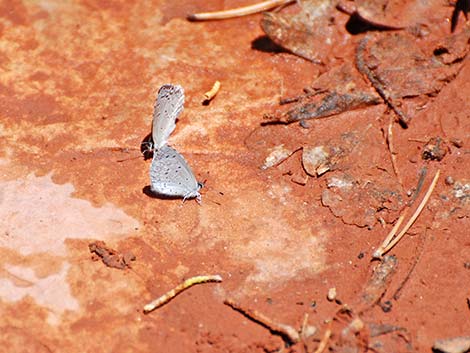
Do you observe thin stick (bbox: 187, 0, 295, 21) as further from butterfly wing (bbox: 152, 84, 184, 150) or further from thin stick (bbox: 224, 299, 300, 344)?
thin stick (bbox: 224, 299, 300, 344)

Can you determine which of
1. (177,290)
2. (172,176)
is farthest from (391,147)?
(177,290)

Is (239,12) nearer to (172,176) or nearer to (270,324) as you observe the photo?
(172,176)

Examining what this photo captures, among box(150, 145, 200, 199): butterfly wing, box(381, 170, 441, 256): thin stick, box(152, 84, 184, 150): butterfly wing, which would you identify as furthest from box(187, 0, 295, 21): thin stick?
box(381, 170, 441, 256): thin stick

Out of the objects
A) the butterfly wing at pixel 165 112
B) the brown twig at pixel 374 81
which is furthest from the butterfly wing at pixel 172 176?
the brown twig at pixel 374 81

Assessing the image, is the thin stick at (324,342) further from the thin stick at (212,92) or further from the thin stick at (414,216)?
the thin stick at (212,92)

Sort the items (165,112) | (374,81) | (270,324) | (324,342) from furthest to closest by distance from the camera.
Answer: (374,81)
(165,112)
(270,324)
(324,342)

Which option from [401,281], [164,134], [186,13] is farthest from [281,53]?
[401,281]

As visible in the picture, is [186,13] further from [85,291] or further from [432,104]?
[85,291]
